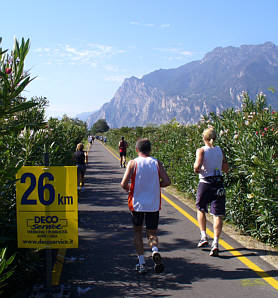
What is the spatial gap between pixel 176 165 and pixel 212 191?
6.36m

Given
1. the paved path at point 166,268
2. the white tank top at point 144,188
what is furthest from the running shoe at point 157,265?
the white tank top at point 144,188

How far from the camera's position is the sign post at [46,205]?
3.92m

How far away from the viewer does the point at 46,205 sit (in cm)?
393

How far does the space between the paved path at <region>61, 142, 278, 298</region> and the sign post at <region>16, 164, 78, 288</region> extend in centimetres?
87

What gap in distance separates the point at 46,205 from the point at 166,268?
2051mm

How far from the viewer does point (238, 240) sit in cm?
626

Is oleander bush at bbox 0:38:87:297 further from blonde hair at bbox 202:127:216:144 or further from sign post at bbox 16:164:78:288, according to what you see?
blonde hair at bbox 202:127:216:144

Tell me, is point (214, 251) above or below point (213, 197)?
below

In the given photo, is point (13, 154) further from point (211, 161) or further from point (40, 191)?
point (211, 161)

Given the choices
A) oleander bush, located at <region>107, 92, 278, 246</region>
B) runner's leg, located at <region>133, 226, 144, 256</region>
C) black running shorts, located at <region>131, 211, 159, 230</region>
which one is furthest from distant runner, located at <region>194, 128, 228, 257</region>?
runner's leg, located at <region>133, 226, 144, 256</region>

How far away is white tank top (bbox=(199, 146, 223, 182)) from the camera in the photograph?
5641mm

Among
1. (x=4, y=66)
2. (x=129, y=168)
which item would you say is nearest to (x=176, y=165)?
(x=129, y=168)

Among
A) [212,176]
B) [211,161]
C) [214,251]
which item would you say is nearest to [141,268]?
[214,251]

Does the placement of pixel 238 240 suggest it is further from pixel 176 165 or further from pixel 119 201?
pixel 176 165
